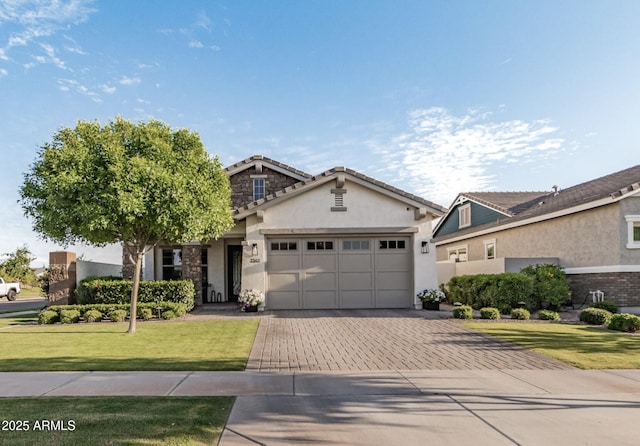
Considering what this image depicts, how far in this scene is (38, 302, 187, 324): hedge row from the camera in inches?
559

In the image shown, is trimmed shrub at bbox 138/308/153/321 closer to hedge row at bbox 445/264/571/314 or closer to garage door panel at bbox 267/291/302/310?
garage door panel at bbox 267/291/302/310

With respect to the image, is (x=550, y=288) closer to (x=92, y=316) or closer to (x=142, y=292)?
(x=142, y=292)

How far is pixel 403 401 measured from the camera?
560cm

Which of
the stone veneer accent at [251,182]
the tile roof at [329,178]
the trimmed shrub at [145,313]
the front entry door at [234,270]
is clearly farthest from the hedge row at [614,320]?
the trimmed shrub at [145,313]

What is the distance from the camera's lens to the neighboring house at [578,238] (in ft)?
49.1

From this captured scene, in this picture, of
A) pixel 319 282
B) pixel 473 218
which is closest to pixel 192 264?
pixel 319 282

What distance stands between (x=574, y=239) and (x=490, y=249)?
6626 millimetres

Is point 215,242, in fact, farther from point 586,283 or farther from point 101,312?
point 586,283

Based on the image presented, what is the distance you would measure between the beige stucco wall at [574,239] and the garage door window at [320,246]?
9.86 meters

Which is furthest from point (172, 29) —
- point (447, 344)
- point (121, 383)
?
point (447, 344)

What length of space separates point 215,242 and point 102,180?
26.3ft

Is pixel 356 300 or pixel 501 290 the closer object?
pixel 501 290

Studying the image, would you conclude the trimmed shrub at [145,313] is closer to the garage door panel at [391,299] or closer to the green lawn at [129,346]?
the green lawn at [129,346]

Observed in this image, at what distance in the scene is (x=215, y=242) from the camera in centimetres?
1848
